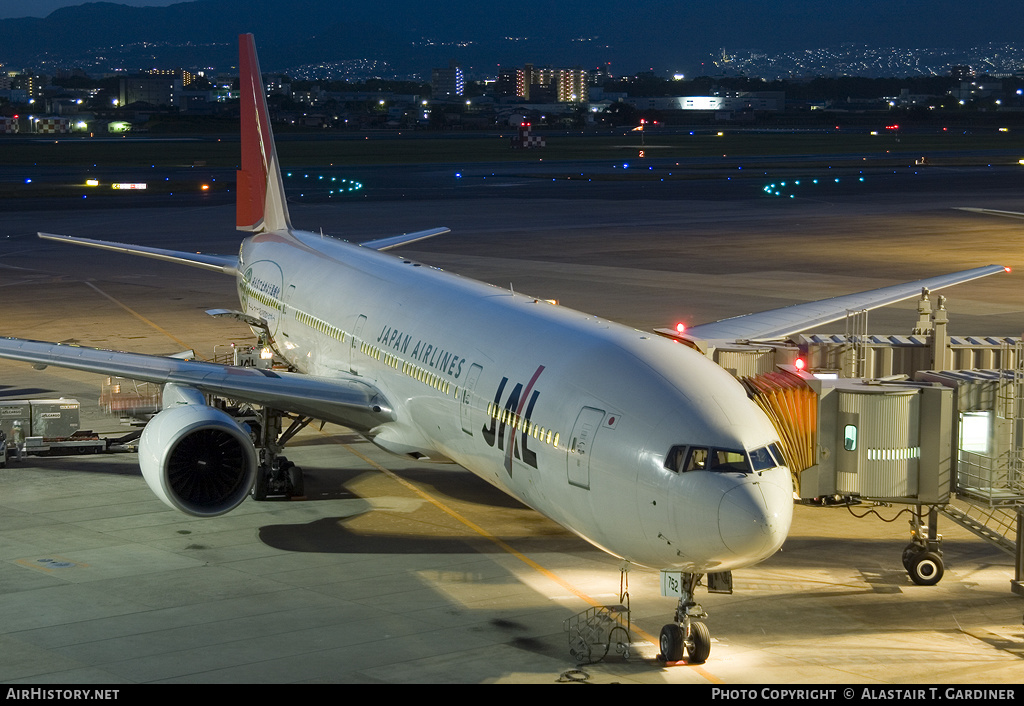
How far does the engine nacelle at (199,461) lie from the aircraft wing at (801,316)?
9.65 meters

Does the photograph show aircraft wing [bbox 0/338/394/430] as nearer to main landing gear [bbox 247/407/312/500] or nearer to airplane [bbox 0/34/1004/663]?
airplane [bbox 0/34/1004/663]

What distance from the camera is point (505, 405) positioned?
18.4 meters

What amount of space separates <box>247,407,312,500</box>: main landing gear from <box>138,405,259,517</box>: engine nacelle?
294 centimetres

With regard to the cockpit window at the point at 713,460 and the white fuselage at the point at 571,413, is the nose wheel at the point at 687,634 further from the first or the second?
the cockpit window at the point at 713,460

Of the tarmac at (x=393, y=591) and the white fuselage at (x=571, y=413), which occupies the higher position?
the white fuselage at (x=571, y=413)

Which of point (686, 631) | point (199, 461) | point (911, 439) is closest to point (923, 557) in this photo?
point (911, 439)

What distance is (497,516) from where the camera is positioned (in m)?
23.0

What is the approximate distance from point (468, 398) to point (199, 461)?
4627 mm

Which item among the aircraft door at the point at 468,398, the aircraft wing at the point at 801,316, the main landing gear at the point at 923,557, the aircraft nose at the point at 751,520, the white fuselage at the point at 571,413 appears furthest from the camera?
the aircraft wing at the point at 801,316

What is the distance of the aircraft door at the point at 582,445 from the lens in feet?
53.1

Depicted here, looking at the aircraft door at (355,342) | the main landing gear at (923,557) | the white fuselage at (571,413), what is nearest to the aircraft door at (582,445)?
the white fuselage at (571,413)

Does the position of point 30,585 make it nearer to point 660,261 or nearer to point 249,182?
point 249,182
